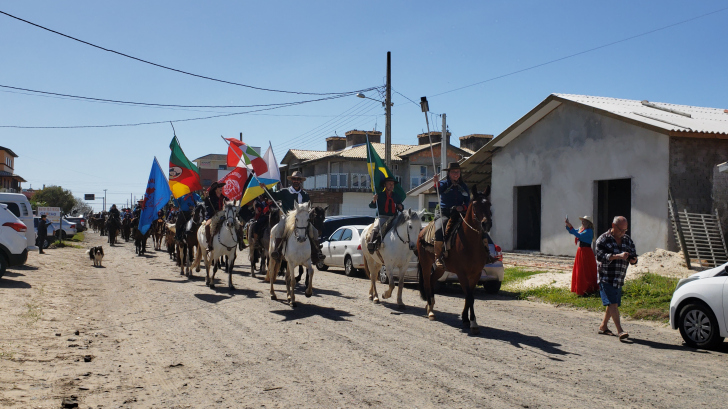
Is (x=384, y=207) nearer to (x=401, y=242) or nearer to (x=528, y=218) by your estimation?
(x=401, y=242)

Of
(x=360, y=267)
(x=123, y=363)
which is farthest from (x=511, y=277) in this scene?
(x=123, y=363)

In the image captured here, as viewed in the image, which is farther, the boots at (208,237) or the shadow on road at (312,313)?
the boots at (208,237)

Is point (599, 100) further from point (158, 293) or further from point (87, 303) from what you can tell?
point (87, 303)

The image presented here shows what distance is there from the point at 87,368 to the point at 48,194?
9786 centimetres

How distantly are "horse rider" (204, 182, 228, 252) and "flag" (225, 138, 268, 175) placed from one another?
96 cm

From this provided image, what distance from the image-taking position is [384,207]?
1277cm

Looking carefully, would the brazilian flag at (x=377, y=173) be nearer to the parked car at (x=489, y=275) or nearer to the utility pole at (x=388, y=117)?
the parked car at (x=489, y=275)

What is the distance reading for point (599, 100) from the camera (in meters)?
21.8

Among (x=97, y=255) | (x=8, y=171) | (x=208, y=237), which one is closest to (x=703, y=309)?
(x=208, y=237)

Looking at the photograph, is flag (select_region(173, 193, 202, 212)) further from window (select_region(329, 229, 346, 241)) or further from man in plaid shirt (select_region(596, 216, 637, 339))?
man in plaid shirt (select_region(596, 216, 637, 339))

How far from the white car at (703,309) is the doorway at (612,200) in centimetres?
1425

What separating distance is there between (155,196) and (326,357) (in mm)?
12722

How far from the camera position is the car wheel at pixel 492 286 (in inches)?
589

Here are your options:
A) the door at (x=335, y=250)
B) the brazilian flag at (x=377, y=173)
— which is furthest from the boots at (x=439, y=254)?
the door at (x=335, y=250)
